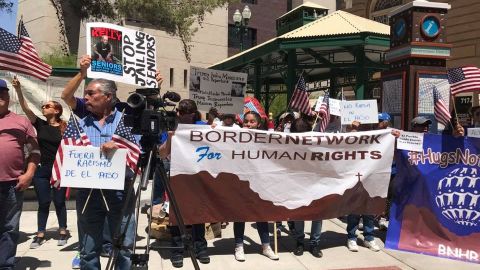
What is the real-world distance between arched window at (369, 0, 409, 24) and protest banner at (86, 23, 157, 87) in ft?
66.8

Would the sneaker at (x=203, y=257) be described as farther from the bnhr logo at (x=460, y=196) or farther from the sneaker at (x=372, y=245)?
the bnhr logo at (x=460, y=196)

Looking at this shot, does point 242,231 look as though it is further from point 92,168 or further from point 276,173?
point 92,168

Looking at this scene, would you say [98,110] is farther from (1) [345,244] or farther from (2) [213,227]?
(1) [345,244]

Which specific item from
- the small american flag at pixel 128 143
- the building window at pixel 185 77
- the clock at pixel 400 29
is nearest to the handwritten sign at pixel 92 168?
the small american flag at pixel 128 143

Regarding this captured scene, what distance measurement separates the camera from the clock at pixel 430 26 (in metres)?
7.64

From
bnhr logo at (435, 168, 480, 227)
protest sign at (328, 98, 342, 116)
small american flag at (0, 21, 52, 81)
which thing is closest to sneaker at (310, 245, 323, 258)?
bnhr logo at (435, 168, 480, 227)

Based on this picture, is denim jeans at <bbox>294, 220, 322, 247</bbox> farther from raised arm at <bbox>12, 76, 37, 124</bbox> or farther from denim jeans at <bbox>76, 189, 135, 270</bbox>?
raised arm at <bbox>12, 76, 37, 124</bbox>

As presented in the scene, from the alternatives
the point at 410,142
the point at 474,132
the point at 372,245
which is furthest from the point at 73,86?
the point at 474,132

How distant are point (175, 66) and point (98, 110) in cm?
2758

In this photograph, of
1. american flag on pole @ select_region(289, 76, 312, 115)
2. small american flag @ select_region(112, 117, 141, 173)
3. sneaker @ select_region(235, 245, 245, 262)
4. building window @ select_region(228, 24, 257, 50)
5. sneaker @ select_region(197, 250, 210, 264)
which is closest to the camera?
small american flag @ select_region(112, 117, 141, 173)

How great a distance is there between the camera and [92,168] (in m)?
3.65

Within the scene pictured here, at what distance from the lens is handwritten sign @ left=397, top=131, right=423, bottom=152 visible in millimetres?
5855

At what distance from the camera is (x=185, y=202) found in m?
5.63

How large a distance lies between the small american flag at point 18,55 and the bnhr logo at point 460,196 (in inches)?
198
